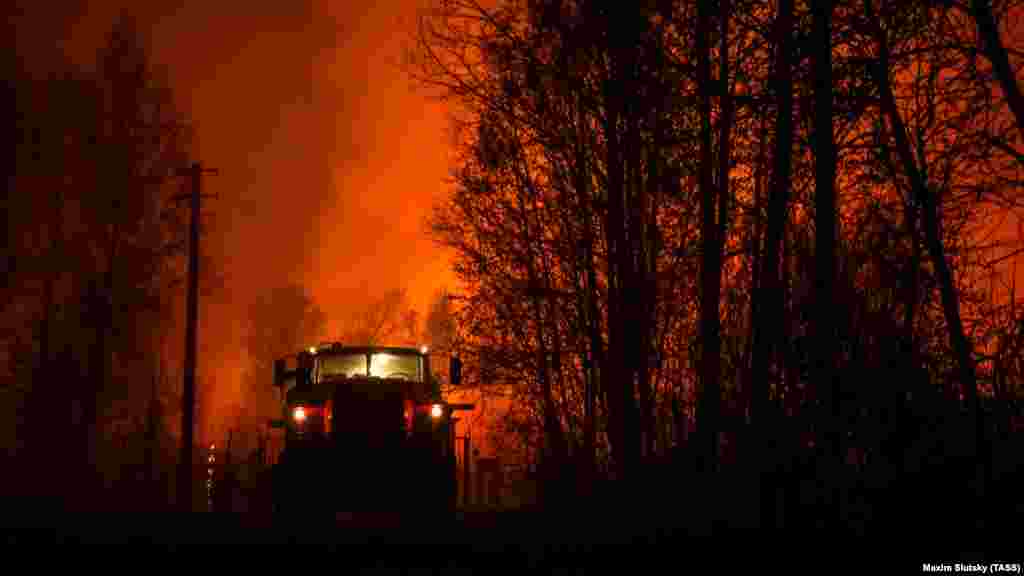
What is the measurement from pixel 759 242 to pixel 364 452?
19.8 ft

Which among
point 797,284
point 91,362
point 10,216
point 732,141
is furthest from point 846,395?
point 10,216

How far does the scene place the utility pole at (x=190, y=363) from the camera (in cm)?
2453

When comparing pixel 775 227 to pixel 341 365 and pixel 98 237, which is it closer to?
pixel 341 365

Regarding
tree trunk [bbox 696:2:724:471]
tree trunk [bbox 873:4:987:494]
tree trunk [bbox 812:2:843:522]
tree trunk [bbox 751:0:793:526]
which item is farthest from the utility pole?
tree trunk [bbox 873:4:987:494]

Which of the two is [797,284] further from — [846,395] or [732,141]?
[846,395]

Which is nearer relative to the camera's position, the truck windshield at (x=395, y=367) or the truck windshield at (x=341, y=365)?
the truck windshield at (x=341, y=365)

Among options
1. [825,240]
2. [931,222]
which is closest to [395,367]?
[825,240]

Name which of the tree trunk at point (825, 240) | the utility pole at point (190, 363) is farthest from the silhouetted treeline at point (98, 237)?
the tree trunk at point (825, 240)

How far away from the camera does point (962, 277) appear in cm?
948

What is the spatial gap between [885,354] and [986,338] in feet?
2.65

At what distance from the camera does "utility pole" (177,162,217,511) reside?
24531mm

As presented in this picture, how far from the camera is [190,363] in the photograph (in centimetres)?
2573

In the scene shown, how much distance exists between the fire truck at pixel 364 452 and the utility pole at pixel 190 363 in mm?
10130

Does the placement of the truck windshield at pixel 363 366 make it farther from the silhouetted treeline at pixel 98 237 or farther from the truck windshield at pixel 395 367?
the silhouetted treeline at pixel 98 237
